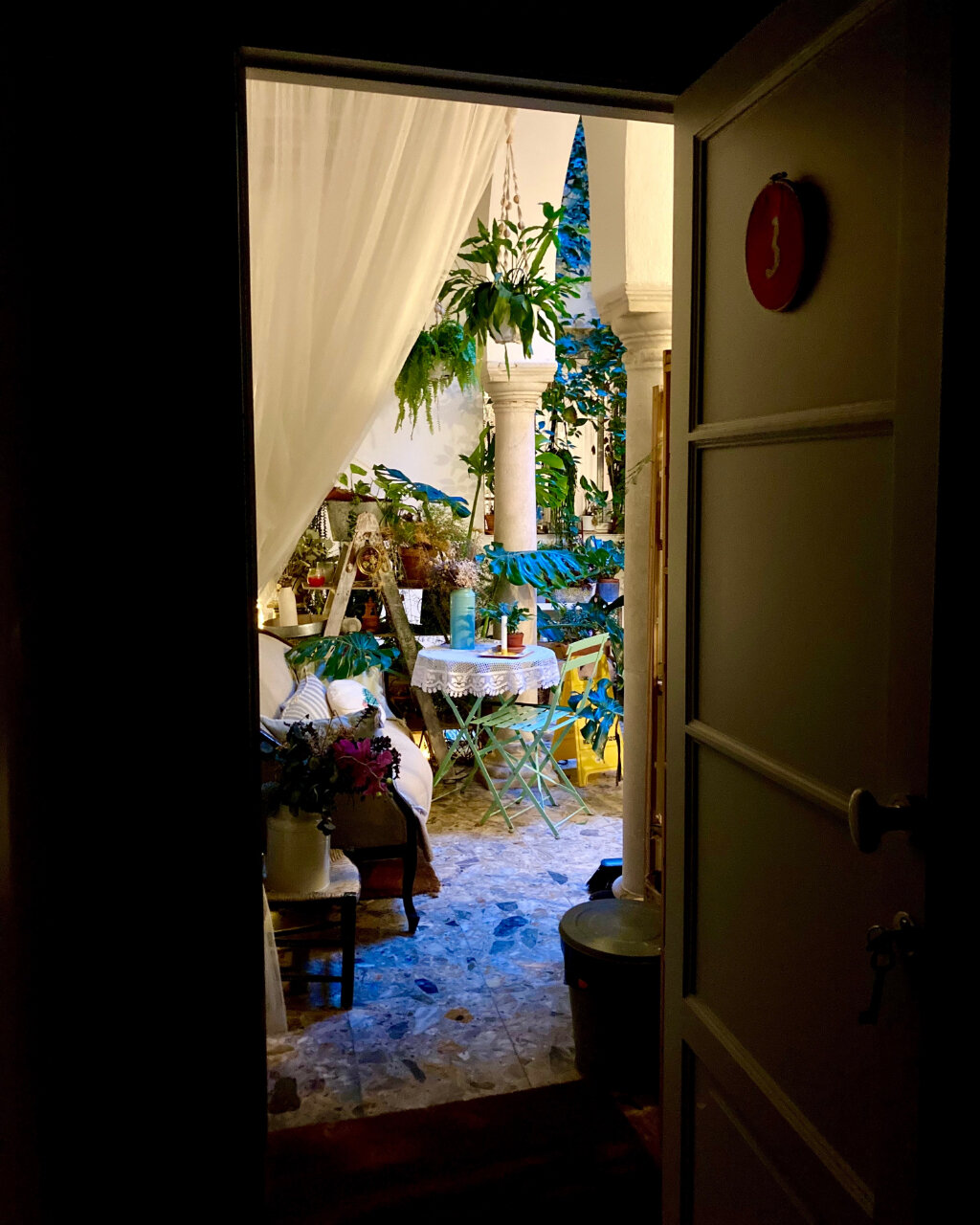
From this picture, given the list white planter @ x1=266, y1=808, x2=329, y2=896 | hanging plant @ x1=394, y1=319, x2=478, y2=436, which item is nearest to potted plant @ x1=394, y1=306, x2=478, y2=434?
hanging plant @ x1=394, y1=319, x2=478, y2=436

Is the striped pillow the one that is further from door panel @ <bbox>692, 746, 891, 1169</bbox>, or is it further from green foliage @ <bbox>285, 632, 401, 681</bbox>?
door panel @ <bbox>692, 746, 891, 1169</bbox>

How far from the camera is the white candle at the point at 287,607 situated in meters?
5.94

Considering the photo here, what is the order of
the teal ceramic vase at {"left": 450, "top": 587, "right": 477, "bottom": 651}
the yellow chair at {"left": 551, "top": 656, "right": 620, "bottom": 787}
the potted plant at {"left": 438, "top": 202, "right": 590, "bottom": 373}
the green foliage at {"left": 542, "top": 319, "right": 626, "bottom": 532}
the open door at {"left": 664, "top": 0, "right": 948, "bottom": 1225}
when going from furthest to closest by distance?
the green foliage at {"left": 542, "top": 319, "right": 626, "bottom": 532} → the yellow chair at {"left": 551, "top": 656, "right": 620, "bottom": 787} → the teal ceramic vase at {"left": 450, "top": 587, "right": 477, "bottom": 651} → the potted plant at {"left": 438, "top": 202, "right": 590, "bottom": 373} → the open door at {"left": 664, "top": 0, "right": 948, "bottom": 1225}

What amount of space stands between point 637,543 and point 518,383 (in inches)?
91.3

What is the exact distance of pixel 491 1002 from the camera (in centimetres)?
347

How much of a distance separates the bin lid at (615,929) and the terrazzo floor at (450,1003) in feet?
1.55

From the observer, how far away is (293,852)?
334 centimetres

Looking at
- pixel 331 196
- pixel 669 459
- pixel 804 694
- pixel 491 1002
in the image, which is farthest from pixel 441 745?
pixel 804 694

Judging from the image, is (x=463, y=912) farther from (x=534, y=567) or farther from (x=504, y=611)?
(x=534, y=567)

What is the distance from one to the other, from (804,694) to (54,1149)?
4.29 feet

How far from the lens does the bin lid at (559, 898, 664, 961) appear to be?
2.76 metres

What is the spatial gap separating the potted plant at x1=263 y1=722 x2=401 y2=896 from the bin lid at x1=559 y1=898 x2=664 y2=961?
2.74ft

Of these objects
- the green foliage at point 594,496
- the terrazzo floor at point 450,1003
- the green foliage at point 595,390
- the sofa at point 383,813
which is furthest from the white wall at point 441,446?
the terrazzo floor at point 450,1003

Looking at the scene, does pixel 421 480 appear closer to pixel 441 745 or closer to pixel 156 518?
pixel 441 745
